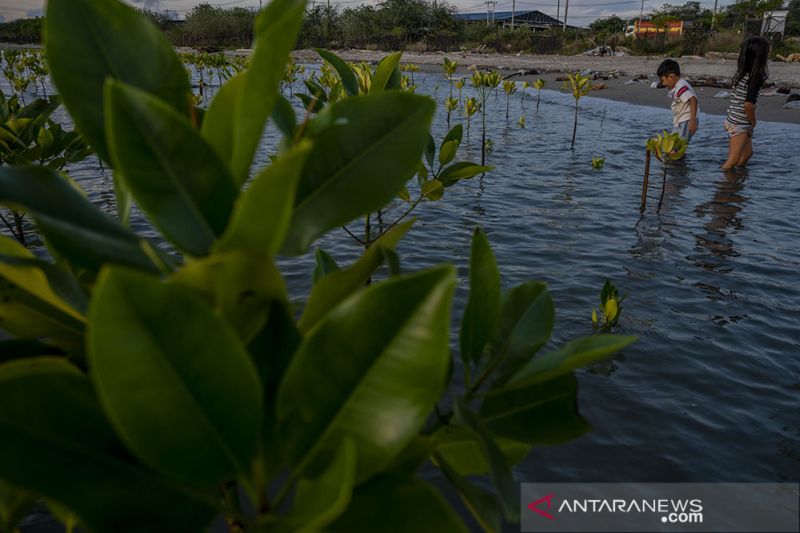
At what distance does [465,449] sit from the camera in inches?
36.3

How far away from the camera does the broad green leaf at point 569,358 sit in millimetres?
743

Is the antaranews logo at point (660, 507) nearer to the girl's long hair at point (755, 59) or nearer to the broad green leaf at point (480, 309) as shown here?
the broad green leaf at point (480, 309)

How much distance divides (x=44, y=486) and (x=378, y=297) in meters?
0.37

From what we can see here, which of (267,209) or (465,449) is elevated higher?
(267,209)

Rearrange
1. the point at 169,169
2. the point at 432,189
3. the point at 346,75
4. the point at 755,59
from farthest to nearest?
the point at 755,59 < the point at 432,189 < the point at 346,75 < the point at 169,169

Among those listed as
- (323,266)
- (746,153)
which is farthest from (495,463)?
(746,153)

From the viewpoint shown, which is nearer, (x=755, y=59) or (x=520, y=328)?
(x=520, y=328)

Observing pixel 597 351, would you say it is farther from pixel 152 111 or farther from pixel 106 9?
pixel 106 9

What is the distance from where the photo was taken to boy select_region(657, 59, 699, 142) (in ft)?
30.0

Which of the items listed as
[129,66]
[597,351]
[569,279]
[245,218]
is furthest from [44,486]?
[569,279]

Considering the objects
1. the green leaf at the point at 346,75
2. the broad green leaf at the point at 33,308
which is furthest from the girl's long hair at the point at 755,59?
the broad green leaf at the point at 33,308

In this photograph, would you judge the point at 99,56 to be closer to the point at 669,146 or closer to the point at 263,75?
the point at 263,75

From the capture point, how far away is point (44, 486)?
1.82ft

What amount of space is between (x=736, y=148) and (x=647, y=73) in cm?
2267
